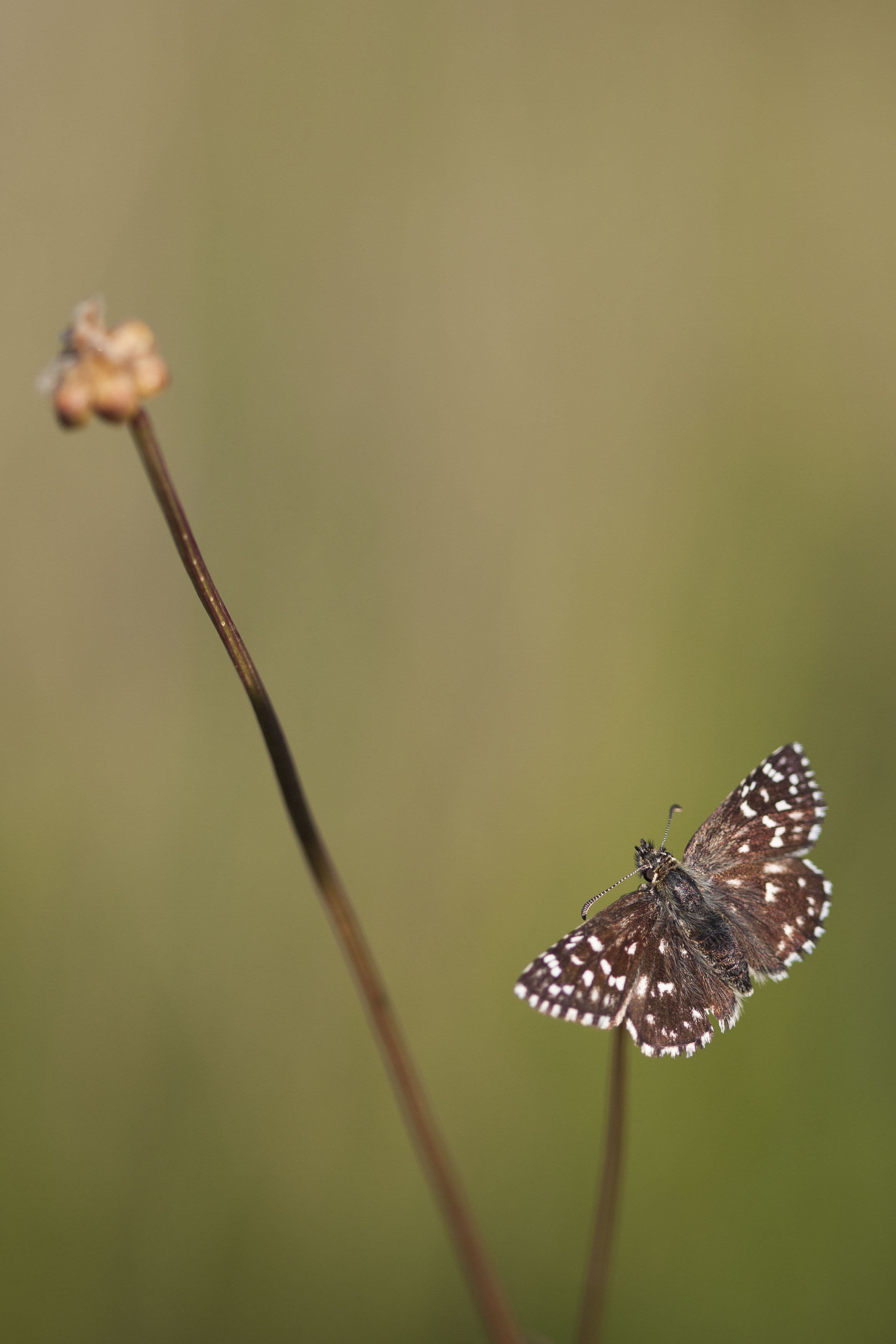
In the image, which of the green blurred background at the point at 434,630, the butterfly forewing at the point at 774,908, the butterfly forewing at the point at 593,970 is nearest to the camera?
the butterfly forewing at the point at 593,970

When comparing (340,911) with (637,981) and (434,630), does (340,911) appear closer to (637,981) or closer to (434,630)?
(637,981)

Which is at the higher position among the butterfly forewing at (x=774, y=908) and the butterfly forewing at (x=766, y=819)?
the butterfly forewing at (x=766, y=819)

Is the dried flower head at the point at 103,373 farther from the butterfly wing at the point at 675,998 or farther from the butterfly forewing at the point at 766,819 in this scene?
the butterfly forewing at the point at 766,819

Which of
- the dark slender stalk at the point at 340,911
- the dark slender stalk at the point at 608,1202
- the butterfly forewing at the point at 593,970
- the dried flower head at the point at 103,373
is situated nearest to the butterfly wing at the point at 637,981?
the butterfly forewing at the point at 593,970

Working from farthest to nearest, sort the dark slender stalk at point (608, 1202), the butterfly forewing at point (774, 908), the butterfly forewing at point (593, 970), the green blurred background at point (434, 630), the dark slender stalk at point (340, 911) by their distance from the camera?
the green blurred background at point (434, 630)
the butterfly forewing at point (774, 908)
the butterfly forewing at point (593, 970)
the dark slender stalk at point (608, 1202)
the dark slender stalk at point (340, 911)

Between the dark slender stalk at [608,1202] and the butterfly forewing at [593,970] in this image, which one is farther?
the butterfly forewing at [593,970]

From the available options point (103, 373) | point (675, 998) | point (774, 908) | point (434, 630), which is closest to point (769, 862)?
point (774, 908)

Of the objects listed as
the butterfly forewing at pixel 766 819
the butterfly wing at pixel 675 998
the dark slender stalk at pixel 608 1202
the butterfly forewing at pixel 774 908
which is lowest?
the dark slender stalk at pixel 608 1202
